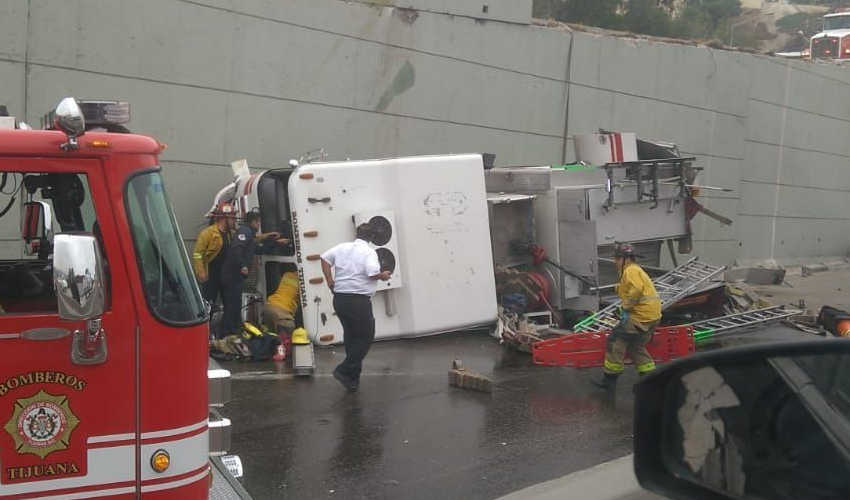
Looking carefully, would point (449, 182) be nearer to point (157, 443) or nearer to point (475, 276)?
point (475, 276)

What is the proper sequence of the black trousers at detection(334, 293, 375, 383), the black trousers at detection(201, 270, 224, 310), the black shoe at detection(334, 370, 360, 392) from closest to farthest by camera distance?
the black trousers at detection(334, 293, 375, 383) < the black shoe at detection(334, 370, 360, 392) < the black trousers at detection(201, 270, 224, 310)

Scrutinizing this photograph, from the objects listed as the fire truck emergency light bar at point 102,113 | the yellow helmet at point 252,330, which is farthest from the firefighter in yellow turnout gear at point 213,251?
the fire truck emergency light bar at point 102,113

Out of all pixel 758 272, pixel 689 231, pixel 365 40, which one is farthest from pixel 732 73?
pixel 365 40

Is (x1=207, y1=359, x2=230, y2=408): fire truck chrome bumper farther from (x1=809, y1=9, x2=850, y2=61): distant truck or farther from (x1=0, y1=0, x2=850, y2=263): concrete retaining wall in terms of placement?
(x1=809, y1=9, x2=850, y2=61): distant truck

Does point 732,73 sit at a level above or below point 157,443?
above

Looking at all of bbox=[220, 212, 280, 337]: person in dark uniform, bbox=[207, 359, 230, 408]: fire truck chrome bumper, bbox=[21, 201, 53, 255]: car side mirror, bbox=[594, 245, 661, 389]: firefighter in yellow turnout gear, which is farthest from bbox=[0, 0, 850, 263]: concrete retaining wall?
bbox=[207, 359, 230, 408]: fire truck chrome bumper

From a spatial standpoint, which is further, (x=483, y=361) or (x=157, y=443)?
(x=483, y=361)

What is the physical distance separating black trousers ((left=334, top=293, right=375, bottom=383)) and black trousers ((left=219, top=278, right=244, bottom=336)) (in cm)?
236

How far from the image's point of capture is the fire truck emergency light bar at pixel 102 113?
12.6ft

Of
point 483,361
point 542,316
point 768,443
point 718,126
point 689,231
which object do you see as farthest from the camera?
point 718,126

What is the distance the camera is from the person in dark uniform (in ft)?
34.5

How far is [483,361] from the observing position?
10539 millimetres

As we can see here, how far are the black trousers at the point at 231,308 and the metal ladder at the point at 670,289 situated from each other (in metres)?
3.91

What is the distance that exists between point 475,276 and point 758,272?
9766 mm
